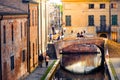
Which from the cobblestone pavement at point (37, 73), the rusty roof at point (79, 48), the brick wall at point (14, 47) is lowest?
the cobblestone pavement at point (37, 73)

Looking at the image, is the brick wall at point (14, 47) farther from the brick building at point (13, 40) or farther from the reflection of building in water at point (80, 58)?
the reflection of building in water at point (80, 58)

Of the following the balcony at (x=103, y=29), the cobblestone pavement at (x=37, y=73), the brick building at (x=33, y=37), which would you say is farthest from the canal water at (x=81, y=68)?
the balcony at (x=103, y=29)

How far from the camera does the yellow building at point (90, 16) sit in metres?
63.6

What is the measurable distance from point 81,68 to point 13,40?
17947 mm

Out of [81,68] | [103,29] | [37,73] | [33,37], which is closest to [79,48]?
[103,29]

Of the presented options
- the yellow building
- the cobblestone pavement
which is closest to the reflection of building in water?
the yellow building

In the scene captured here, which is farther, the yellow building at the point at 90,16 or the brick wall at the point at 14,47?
the yellow building at the point at 90,16

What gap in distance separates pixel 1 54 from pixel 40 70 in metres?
12.7

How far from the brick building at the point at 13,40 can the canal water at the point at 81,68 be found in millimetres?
5487

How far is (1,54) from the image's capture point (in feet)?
91.1

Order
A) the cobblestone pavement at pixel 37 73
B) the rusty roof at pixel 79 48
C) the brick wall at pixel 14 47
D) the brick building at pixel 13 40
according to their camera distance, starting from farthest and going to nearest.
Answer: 1. the rusty roof at pixel 79 48
2. the cobblestone pavement at pixel 37 73
3. the brick wall at pixel 14 47
4. the brick building at pixel 13 40

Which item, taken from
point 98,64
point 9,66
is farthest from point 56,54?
point 9,66

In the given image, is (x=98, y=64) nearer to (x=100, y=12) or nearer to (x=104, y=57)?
(x=104, y=57)

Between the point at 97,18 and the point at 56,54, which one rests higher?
the point at 97,18
